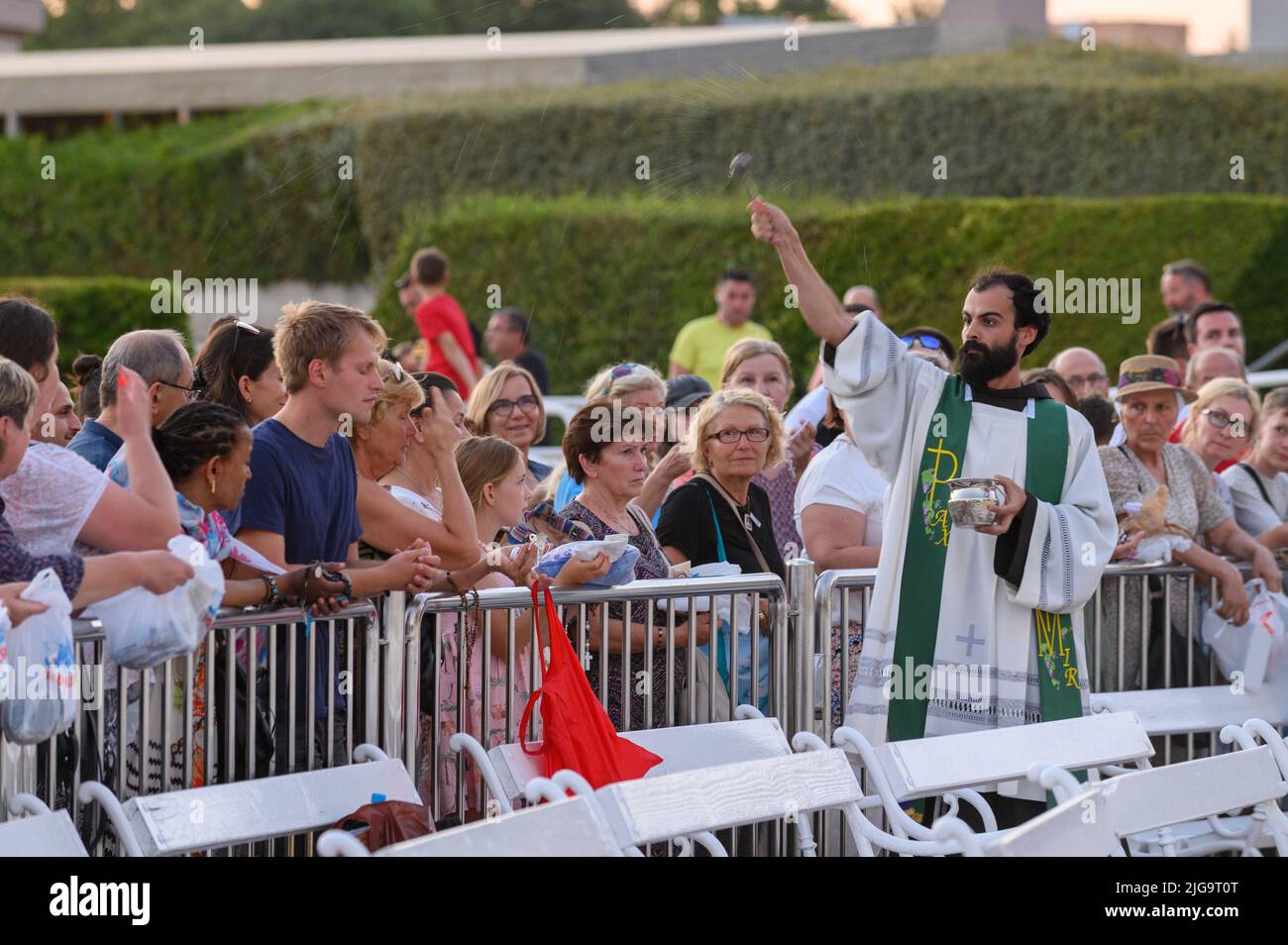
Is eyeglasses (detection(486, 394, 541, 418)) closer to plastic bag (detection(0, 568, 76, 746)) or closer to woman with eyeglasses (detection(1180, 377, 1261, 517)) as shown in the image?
woman with eyeglasses (detection(1180, 377, 1261, 517))

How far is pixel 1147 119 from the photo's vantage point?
17.9 m

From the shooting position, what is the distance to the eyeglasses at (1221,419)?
766 centimetres

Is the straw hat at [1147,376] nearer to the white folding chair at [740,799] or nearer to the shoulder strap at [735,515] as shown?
the shoulder strap at [735,515]

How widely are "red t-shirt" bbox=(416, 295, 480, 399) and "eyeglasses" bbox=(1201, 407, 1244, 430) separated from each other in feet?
15.5

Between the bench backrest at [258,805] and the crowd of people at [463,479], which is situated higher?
the crowd of people at [463,479]

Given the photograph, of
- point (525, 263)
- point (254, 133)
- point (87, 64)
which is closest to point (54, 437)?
point (525, 263)

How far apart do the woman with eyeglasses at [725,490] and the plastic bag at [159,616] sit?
7.14 ft

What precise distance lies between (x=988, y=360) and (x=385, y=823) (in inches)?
88.5

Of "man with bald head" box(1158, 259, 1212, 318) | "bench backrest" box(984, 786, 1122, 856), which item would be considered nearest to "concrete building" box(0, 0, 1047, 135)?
"man with bald head" box(1158, 259, 1212, 318)

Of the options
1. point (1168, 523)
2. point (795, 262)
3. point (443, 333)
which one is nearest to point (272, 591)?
point (795, 262)

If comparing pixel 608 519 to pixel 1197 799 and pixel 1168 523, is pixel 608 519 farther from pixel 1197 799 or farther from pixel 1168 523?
pixel 1168 523

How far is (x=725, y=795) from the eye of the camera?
4.38 meters

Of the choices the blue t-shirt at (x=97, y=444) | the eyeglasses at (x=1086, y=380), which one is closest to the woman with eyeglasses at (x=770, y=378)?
the eyeglasses at (x=1086, y=380)

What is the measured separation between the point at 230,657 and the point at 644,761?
115 cm
